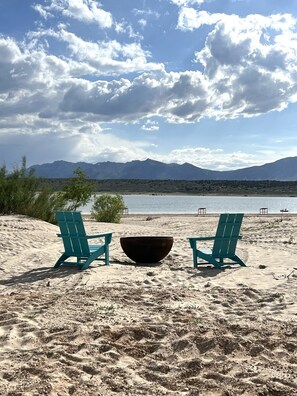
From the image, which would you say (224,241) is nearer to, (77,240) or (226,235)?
(226,235)

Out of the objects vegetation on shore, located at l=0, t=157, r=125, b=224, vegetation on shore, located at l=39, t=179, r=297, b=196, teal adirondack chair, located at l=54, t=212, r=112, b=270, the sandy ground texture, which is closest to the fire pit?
teal adirondack chair, located at l=54, t=212, r=112, b=270

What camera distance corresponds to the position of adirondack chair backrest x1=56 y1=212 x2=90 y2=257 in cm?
827

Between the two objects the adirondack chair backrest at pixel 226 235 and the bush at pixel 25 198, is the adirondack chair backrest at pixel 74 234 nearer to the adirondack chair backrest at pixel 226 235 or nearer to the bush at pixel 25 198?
the adirondack chair backrest at pixel 226 235

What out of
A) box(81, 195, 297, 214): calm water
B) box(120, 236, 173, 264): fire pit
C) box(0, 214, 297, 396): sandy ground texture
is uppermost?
box(120, 236, 173, 264): fire pit

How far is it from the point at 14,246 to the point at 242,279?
205 inches

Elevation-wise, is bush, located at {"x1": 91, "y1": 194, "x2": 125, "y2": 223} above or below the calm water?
above

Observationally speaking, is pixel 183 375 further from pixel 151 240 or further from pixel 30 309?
pixel 151 240

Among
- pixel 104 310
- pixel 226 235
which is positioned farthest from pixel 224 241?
pixel 104 310

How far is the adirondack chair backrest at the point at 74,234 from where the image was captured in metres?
8.27

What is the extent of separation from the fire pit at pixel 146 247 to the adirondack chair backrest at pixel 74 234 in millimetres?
893

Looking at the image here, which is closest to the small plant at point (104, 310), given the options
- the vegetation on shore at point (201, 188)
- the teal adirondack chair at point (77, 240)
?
the teal adirondack chair at point (77, 240)

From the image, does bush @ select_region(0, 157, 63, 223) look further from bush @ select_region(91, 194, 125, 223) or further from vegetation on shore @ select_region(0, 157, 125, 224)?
bush @ select_region(91, 194, 125, 223)

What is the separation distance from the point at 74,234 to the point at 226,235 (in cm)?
251

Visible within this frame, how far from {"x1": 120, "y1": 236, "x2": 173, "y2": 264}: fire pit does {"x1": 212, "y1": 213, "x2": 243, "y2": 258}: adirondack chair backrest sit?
0.85 m
